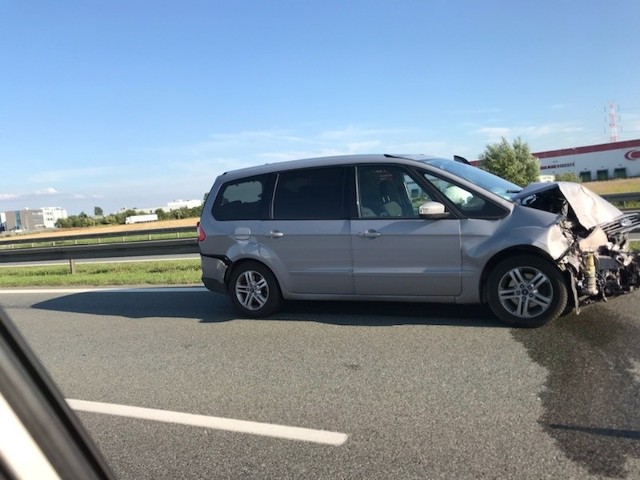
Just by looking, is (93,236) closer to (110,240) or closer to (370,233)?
(110,240)

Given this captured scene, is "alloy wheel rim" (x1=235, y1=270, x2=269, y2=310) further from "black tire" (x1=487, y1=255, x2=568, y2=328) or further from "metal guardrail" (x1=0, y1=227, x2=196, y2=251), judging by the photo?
"metal guardrail" (x1=0, y1=227, x2=196, y2=251)

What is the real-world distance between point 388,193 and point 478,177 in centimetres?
117

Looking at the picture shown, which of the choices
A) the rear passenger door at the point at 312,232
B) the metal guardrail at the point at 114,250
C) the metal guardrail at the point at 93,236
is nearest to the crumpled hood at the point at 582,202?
the rear passenger door at the point at 312,232

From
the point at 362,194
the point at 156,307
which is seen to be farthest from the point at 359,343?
the point at 156,307

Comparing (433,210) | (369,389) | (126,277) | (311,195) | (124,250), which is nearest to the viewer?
(369,389)

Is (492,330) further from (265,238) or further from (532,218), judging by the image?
(265,238)

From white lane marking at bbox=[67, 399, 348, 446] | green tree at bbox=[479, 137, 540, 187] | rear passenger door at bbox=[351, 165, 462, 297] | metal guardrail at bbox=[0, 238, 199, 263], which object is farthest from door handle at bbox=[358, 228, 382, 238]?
green tree at bbox=[479, 137, 540, 187]

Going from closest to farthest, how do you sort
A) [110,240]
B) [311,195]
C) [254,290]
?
[311,195] < [254,290] < [110,240]

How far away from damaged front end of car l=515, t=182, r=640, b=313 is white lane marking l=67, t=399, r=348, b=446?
3.08m

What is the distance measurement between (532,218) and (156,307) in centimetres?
531

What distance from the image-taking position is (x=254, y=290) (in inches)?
267

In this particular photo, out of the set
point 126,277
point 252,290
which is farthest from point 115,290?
point 252,290

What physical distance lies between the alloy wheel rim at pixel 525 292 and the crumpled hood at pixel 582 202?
0.78m

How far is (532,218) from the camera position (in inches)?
217
